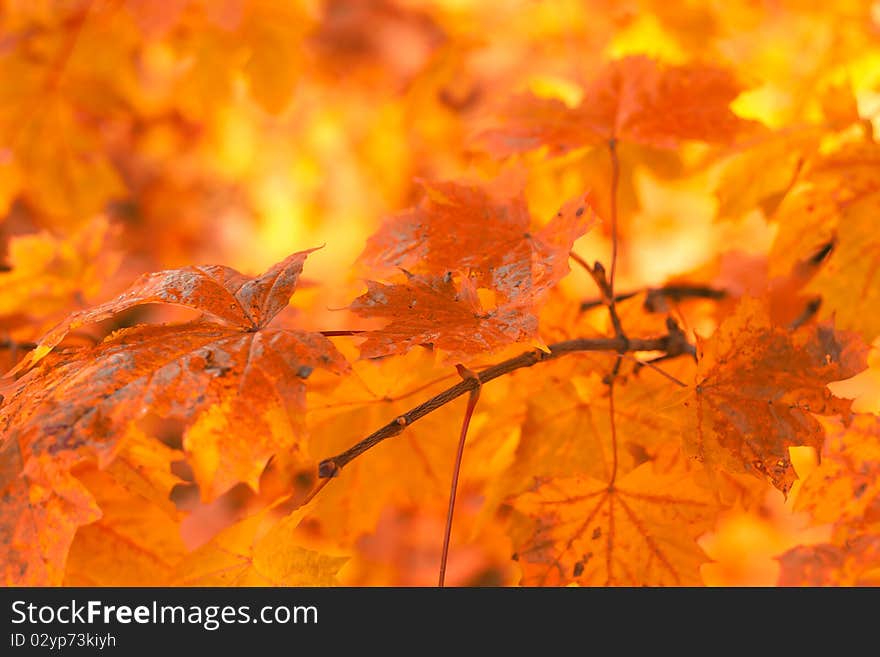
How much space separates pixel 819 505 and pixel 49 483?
52cm

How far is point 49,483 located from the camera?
0.42 metres

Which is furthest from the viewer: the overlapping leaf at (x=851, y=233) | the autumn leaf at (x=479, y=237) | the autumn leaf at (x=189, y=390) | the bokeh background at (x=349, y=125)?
the bokeh background at (x=349, y=125)

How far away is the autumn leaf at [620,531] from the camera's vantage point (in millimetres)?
542

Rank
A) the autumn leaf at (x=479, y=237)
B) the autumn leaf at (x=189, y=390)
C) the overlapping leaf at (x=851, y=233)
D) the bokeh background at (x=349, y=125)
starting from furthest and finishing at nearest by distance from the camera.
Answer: the bokeh background at (x=349, y=125) → the overlapping leaf at (x=851, y=233) → the autumn leaf at (x=479, y=237) → the autumn leaf at (x=189, y=390)

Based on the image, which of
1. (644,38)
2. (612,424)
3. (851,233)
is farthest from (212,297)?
(644,38)

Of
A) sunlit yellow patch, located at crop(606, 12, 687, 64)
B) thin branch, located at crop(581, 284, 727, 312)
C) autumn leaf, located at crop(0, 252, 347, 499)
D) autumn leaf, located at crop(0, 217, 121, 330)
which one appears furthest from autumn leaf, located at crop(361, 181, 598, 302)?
sunlit yellow patch, located at crop(606, 12, 687, 64)

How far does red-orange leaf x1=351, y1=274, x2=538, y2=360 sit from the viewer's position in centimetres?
43

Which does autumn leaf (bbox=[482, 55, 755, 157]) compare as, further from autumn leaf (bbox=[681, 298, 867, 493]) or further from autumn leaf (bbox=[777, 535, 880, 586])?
autumn leaf (bbox=[777, 535, 880, 586])

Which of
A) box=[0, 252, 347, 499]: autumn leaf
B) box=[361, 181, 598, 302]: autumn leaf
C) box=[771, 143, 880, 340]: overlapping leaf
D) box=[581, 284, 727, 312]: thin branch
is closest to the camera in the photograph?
box=[0, 252, 347, 499]: autumn leaf

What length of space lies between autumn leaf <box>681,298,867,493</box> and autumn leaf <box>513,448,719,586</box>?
79 millimetres

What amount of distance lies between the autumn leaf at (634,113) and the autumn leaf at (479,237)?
117 millimetres

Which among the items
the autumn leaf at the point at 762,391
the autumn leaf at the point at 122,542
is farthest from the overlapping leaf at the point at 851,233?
the autumn leaf at the point at 122,542

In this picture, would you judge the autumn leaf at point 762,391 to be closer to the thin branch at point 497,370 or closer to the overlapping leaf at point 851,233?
the thin branch at point 497,370
